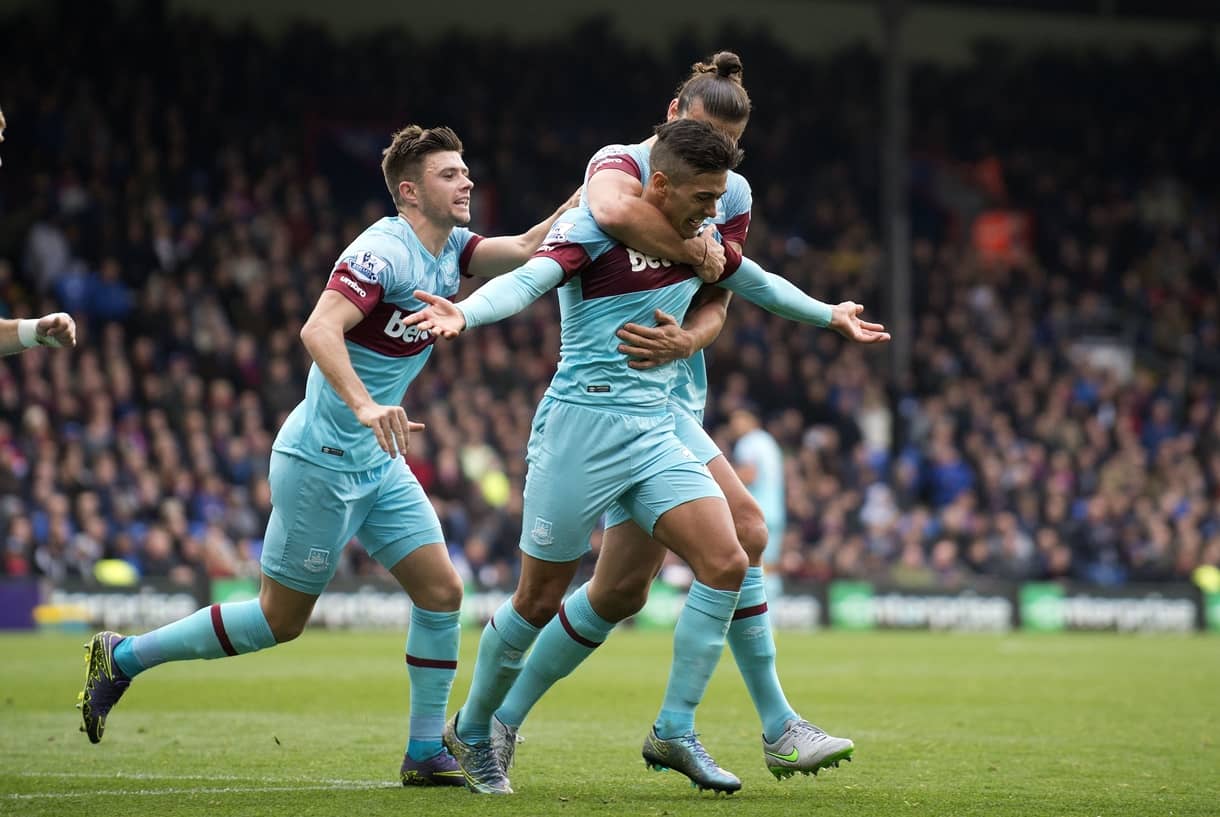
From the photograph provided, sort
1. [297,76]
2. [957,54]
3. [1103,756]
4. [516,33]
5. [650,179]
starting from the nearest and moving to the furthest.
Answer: [650,179]
[1103,756]
[297,76]
[516,33]
[957,54]

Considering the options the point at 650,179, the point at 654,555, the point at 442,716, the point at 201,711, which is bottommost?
the point at 201,711

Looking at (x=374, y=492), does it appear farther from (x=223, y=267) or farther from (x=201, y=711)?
(x=223, y=267)

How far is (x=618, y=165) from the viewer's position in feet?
22.0

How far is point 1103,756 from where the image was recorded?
806cm

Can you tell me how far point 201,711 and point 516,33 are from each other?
72.2 feet

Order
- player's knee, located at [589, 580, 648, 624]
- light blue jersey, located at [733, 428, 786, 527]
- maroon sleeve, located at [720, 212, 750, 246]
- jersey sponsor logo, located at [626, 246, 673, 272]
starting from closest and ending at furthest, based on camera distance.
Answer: jersey sponsor logo, located at [626, 246, 673, 272], player's knee, located at [589, 580, 648, 624], maroon sleeve, located at [720, 212, 750, 246], light blue jersey, located at [733, 428, 786, 527]

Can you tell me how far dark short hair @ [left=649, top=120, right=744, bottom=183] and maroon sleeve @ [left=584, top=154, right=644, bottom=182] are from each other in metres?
0.27

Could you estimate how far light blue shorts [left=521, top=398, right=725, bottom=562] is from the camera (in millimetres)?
6477

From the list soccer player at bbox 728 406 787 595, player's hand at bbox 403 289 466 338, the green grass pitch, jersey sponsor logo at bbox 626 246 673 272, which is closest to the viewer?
player's hand at bbox 403 289 466 338

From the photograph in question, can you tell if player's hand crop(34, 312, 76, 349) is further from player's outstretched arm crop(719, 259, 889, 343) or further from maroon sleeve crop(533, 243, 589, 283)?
player's outstretched arm crop(719, 259, 889, 343)

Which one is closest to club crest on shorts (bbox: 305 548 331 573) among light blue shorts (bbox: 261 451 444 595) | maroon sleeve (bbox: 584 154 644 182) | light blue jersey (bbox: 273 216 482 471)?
light blue shorts (bbox: 261 451 444 595)

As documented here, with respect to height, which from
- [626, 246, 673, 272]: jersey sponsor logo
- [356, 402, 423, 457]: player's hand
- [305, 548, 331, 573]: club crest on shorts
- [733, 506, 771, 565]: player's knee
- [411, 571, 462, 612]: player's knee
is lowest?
[411, 571, 462, 612]: player's knee

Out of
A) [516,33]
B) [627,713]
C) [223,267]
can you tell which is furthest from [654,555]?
[516,33]

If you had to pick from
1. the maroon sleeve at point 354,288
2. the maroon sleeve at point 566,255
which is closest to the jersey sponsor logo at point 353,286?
the maroon sleeve at point 354,288
